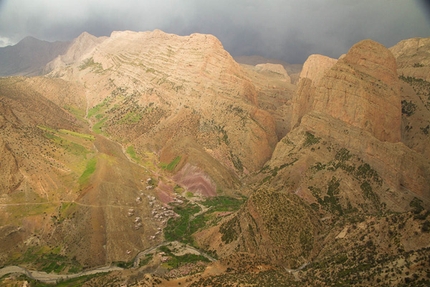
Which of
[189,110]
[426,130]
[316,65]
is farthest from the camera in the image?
[316,65]

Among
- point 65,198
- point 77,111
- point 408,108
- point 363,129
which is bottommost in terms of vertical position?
point 65,198

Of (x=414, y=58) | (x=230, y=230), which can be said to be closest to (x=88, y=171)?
(x=230, y=230)

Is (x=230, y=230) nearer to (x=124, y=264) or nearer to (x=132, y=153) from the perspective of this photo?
(x=124, y=264)

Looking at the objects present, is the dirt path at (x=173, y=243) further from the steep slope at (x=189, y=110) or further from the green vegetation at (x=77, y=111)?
the green vegetation at (x=77, y=111)

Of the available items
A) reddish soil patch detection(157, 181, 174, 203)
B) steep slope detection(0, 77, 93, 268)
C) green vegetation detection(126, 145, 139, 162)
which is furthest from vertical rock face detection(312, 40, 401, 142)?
steep slope detection(0, 77, 93, 268)

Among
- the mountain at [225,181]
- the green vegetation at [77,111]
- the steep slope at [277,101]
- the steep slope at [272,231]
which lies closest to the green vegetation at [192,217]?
the mountain at [225,181]

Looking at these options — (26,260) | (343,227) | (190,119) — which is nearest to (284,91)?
(190,119)
